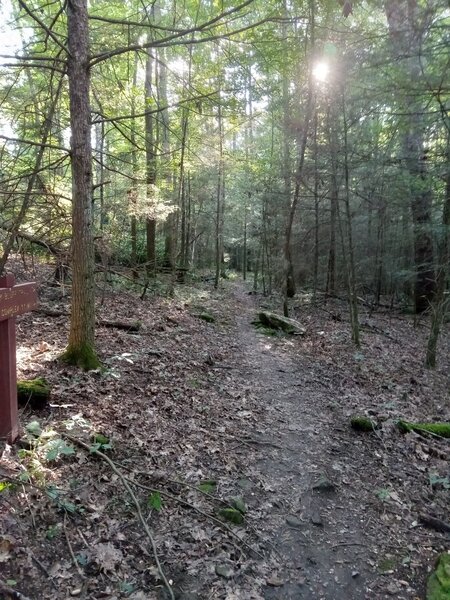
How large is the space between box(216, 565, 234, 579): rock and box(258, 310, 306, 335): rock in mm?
9405

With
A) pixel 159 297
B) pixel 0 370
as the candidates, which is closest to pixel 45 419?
pixel 0 370

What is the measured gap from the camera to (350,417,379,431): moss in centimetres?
608

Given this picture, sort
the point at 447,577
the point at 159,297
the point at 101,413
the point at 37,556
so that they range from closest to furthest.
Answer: the point at 37,556 < the point at 447,577 < the point at 101,413 < the point at 159,297

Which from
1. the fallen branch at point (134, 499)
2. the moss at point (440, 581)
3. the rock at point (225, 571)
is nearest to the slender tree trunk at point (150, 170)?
the fallen branch at point (134, 499)

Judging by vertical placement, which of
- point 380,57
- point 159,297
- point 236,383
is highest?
point 380,57

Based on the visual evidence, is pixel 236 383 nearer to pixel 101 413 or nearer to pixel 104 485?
pixel 101 413

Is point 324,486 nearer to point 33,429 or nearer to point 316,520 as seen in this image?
point 316,520

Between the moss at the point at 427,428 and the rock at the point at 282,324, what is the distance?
20.9 feet

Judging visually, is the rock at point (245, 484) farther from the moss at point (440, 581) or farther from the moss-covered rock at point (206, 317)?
the moss-covered rock at point (206, 317)

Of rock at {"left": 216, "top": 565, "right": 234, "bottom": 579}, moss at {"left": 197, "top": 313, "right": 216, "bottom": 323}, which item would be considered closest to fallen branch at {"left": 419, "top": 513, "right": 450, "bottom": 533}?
rock at {"left": 216, "top": 565, "right": 234, "bottom": 579}

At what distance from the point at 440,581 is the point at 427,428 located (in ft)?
10.2

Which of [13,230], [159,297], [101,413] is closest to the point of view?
[101,413]

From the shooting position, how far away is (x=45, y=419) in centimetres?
461

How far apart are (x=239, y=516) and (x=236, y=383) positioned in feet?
12.3
